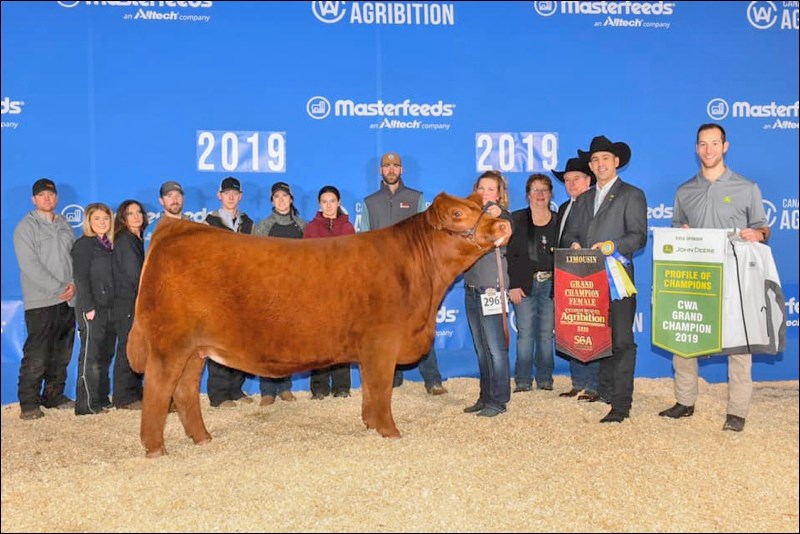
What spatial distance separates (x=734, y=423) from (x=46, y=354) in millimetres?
5718

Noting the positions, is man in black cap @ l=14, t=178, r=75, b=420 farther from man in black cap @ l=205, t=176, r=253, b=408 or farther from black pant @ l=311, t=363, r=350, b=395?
black pant @ l=311, t=363, r=350, b=395

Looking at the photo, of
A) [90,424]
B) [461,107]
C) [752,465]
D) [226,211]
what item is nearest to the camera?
Result: [752,465]

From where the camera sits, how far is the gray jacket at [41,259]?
6191mm

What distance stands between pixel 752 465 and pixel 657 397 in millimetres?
2165

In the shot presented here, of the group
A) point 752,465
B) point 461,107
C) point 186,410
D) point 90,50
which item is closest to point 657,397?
point 752,465

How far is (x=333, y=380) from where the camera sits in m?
6.70

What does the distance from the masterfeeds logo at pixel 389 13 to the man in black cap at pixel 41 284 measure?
127 inches

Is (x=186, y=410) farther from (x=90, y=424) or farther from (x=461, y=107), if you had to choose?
(x=461, y=107)

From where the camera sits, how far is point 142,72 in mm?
7090

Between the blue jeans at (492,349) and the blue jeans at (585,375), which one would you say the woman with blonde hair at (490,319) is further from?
the blue jeans at (585,375)

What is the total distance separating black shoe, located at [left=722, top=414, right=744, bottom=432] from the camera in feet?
17.0

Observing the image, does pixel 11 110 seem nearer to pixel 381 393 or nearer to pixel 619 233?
pixel 381 393

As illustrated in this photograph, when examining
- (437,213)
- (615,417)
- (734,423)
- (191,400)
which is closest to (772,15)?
(734,423)

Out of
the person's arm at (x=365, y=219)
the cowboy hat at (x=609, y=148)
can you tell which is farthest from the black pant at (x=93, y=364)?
the cowboy hat at (x=609, y=148)
